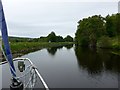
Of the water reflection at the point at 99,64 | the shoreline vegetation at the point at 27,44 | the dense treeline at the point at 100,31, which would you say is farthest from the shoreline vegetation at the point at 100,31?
the water reflection at the point at 99,64

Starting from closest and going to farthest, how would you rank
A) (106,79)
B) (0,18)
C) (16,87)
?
(0,18) < (16,87) < (106,79)

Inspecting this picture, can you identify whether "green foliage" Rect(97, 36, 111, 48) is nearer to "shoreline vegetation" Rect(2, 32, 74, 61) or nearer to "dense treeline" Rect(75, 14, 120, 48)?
"dense treeline" Rect(75, 14, 120, 48)

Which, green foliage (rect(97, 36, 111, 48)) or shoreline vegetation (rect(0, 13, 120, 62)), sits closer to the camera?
green foliage (rect(97, 36, 111, 48))

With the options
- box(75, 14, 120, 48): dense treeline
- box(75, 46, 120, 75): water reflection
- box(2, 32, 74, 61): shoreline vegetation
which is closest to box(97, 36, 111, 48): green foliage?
box(75, 14, 120, 48): dense treeline

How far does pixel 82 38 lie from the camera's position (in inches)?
2955

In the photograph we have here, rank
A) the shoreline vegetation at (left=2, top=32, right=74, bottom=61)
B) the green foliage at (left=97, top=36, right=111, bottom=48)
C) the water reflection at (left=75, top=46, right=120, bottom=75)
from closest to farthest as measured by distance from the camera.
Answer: the water reflection at (left=75, top=46, right=120, bottom=75)
the shoreline vegetation at (left=2, top=32, right=74, bottom=61)
the green foliage at (left=97, top=36, right=111, bottom=48)

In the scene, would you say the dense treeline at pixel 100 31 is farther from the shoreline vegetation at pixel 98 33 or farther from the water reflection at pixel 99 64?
the water reflection at pixel 99 64

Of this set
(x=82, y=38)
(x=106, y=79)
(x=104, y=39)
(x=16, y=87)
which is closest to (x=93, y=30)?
(x=104, y=39)

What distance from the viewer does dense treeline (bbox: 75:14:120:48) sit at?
6156 cm

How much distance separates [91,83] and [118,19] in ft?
203

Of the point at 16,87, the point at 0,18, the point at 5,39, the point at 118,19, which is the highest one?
the point at 118,19

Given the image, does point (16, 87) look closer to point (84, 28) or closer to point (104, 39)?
point (104, 39)

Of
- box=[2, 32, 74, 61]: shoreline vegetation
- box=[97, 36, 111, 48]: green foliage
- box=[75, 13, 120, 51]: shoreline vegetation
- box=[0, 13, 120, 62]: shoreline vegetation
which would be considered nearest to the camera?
box=[2, 32, 74, 61]: shoreline vegetation

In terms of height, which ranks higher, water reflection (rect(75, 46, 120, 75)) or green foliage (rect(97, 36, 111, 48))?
green foliage (rect(97, 36, 111, 48))
